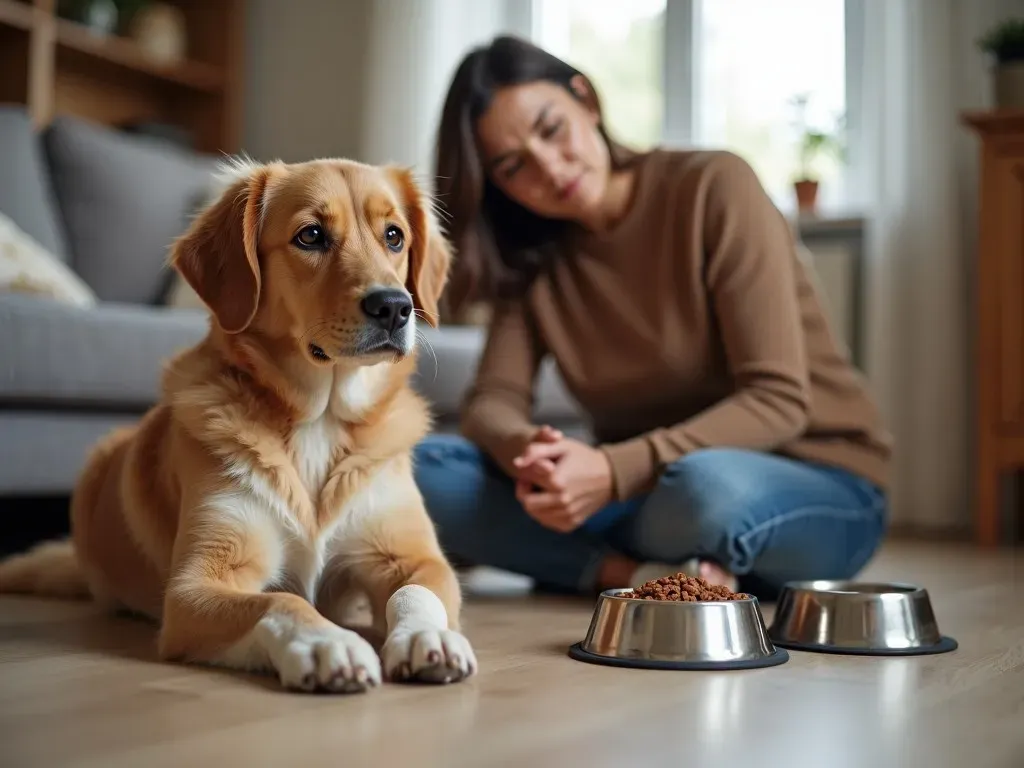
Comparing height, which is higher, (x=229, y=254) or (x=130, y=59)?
(x=130, y=59)

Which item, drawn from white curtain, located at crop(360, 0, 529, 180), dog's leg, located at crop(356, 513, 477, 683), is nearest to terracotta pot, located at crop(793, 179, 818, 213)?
white curtain, located at crop(360, 0, 529, 180)

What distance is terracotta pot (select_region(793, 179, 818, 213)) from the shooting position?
4.22 m

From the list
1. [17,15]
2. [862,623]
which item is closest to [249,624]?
[862,623]

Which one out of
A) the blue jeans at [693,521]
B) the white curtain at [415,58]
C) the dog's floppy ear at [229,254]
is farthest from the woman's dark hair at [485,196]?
the white curtain at [415,58]

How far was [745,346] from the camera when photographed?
2.12 meters

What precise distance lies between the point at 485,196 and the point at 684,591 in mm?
1107

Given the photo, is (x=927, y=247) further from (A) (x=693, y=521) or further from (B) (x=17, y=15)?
(B) (x=17, y=15)

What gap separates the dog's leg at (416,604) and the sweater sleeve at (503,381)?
0.52 metres

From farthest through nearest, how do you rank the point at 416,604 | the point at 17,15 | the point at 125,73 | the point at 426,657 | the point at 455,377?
the point at 125,73
the point at 17,15
the point at 455,377
the point at 416,604
the point at 426,657

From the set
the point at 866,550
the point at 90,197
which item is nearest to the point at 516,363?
the point at 866,550

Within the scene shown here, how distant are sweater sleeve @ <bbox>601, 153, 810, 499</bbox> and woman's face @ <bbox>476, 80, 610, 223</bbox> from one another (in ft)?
0.72

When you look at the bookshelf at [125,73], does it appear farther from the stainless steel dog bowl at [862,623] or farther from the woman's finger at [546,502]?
the stainless steel dog bowl at [862,623]

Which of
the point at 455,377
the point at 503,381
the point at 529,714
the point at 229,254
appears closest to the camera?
the point at 529,714

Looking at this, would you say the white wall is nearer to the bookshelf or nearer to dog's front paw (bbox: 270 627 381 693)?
the bookshelf
